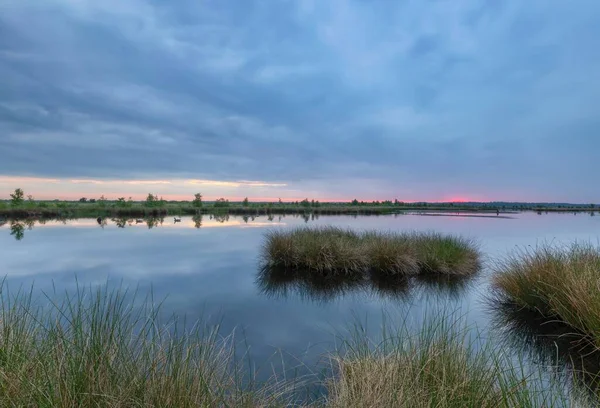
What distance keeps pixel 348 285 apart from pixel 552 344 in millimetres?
6014

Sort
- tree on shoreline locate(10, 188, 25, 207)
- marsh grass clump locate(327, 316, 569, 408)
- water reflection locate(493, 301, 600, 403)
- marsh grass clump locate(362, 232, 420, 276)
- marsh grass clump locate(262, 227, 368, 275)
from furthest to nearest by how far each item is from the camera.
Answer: tree on shoreline locate(10, 188, 25, 207)
marsh grass clump locate(262, 227, 368, 275)
marsh grass clump locate(362, 232, 420, 276)
water reflection locate(493, 301, 600, 403)
marsh grass clump locate(327, 316, 569, 408)

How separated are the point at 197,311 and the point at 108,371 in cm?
590

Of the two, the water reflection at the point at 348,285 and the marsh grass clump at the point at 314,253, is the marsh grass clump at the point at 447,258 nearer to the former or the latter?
the water reflection at the point at 348,285

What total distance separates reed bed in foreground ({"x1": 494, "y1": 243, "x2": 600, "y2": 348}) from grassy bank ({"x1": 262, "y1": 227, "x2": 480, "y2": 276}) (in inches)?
114

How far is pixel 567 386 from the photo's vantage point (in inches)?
185

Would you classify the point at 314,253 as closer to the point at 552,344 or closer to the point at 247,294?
the point at 247,294

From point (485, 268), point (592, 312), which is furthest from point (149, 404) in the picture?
point (485, 268)

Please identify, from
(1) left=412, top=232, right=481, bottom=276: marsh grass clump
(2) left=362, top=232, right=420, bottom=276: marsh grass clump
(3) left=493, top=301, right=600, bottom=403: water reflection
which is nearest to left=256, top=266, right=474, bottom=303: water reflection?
(2) left=362, top=232, right=420, bottom=276: marsh grass clump

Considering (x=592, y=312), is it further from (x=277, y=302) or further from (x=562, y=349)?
(x=277, y=302)

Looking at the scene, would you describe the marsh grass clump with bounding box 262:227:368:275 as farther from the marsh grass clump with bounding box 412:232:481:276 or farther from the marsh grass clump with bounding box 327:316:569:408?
the marsh grass clump with bounding box 327:316:569:408

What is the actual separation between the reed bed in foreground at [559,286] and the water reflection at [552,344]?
8.9 inches

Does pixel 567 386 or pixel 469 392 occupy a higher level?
pixel 469 392

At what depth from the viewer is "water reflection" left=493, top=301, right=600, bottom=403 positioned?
504 centimetres

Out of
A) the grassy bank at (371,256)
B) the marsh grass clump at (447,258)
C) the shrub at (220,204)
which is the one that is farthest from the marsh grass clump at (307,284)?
the shrub at (220,204)
